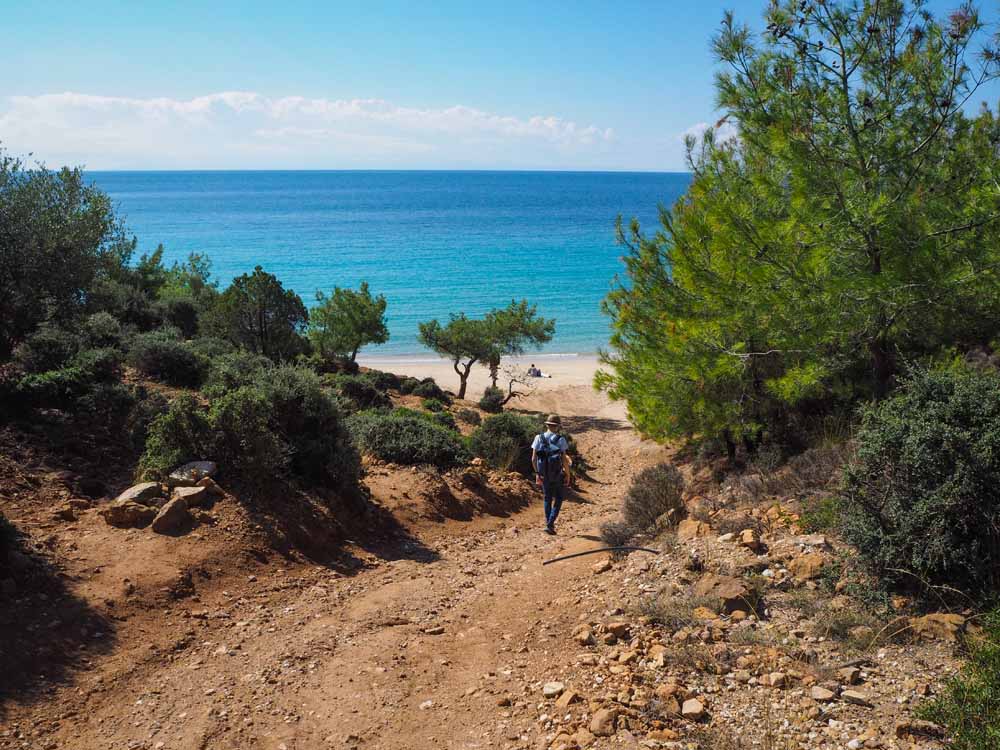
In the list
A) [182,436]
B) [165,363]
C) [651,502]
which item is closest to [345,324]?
[165,363]

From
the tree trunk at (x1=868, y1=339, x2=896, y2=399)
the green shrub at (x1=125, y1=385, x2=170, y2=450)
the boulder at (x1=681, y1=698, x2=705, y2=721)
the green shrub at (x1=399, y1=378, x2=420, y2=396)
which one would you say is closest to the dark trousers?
the tree trunk at (x1=868, y1=339, x2=896, y2=399)

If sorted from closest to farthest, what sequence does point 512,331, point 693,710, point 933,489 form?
1. point 693,710
2. point 933,489
3. point 512,331

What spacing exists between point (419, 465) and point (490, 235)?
97830mm

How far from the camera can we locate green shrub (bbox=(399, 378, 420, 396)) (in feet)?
88.0

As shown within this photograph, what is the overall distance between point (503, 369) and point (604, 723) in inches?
1227

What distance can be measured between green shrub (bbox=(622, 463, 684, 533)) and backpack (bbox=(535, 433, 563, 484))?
1354 millimetres

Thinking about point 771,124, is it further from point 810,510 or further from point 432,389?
point 432,389

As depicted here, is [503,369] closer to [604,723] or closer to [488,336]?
[488,336]

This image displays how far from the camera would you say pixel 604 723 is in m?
4.78

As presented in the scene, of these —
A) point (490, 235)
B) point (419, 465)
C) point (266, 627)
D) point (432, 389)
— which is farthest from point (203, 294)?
point (490, 235)

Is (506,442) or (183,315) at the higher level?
(183,315)

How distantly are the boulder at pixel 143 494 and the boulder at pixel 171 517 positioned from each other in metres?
0.35

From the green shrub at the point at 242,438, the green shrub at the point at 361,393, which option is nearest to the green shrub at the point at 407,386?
the green shrub at the point at 361,393

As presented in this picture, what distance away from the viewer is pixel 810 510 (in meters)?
7.65
